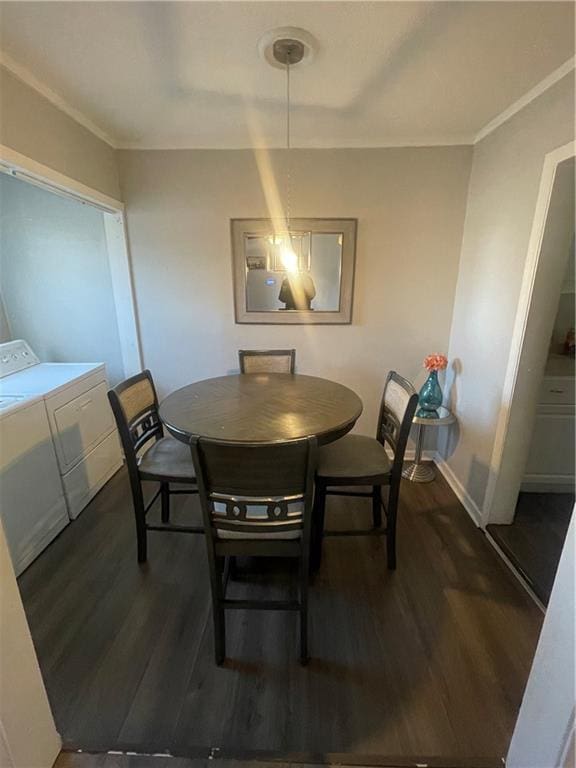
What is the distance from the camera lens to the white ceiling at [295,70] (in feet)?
4.19

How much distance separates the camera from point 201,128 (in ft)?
7.54

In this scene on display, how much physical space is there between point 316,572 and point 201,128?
9.02 ft

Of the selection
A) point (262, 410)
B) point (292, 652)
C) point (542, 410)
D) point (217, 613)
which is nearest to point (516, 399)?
point (542, 410)

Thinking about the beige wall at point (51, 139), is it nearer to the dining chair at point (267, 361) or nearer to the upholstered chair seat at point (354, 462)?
the dining chair at point (267, 361)

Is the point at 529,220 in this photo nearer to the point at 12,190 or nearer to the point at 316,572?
the point at 316,572

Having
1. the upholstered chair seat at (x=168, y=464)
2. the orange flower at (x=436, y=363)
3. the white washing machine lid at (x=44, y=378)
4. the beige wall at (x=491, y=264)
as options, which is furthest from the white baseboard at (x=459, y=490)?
the white washing machine lid at (x=44, y=378)

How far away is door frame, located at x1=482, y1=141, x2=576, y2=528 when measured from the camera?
172 centimetres

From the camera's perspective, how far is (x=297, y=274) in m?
2.62

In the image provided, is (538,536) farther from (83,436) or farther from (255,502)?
(83,436)

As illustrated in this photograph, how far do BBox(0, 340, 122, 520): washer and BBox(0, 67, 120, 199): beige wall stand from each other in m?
1.23

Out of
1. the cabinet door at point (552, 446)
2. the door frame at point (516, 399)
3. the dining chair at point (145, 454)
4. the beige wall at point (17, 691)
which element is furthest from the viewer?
the cabinet door at point (552, 446)

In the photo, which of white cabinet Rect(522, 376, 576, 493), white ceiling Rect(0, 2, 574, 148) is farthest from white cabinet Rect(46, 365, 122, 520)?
white cabinet Rect(522, 376, 576, 493)

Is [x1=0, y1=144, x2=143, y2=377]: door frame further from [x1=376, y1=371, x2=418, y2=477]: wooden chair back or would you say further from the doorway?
the doorway

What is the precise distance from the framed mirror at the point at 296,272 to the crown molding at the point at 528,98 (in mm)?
954
